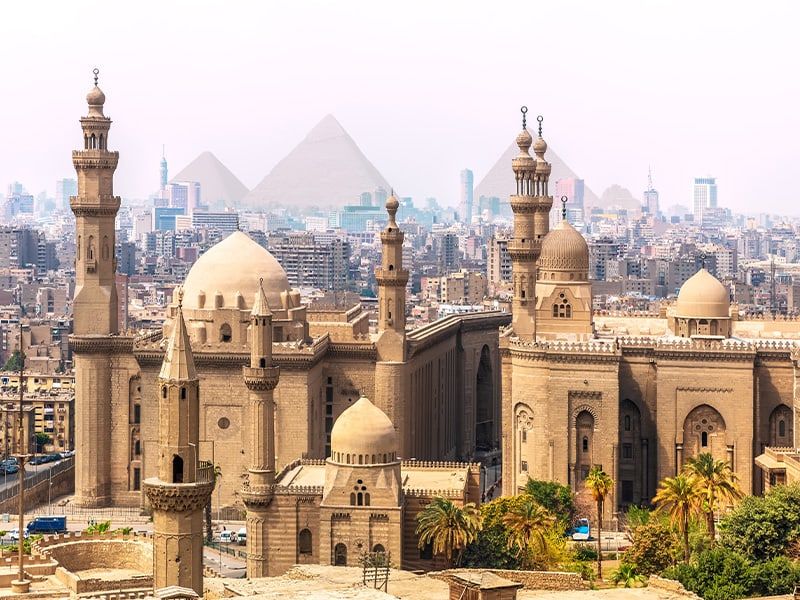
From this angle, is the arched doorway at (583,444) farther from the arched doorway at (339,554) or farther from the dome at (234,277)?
the arched doorway at (339,554)

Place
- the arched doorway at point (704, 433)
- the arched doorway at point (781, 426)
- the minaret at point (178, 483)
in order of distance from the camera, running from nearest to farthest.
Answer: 1. the minaret at point (178, 483)
2. the arched doorway at point (704, 433)
3. the arched doorway at point (781, 426)

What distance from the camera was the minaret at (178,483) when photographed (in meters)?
41.1

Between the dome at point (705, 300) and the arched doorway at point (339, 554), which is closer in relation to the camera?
the arched doorway at point (339, 554)

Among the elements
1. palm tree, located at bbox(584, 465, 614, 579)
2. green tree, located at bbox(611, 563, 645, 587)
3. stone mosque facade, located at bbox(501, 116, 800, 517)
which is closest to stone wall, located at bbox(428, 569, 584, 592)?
green tree, located at bbox(611, 563, 645, 587)

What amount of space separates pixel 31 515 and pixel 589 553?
1933 cm

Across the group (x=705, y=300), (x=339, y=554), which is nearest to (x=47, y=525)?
(x=339, y=554)

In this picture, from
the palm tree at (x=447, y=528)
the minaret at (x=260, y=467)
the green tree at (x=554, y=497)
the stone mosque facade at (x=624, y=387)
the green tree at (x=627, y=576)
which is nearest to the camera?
the green tree at (x=627, y=576)

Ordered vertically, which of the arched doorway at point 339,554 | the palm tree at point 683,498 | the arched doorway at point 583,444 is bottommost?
the arched doorway at point 339,554

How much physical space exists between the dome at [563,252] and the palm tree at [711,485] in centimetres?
1101

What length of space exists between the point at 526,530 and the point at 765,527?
6684 mm

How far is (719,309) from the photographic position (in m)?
64.1

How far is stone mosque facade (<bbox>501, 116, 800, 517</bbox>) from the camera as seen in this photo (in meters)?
62.6

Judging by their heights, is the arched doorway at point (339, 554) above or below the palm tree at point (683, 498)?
below

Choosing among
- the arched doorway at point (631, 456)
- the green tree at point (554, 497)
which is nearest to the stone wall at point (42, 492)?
the green tree at point (554, 497)
